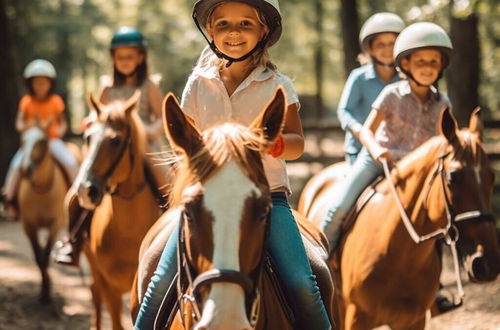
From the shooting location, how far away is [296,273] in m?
Result: 3.87

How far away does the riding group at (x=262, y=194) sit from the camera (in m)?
3.19

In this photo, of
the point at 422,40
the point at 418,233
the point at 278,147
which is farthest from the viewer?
the point at 422,40

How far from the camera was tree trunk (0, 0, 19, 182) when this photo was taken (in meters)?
20.1

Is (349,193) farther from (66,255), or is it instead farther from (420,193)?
(66,255)

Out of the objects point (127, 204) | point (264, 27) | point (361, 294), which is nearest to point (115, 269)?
point (127, 204)

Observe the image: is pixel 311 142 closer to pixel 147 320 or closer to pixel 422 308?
pixel 422 308

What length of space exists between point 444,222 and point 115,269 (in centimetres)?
288

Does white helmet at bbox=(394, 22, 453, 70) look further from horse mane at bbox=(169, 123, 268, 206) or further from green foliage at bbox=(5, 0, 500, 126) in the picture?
green foliage at bbox=(5, 0, 500, 126)

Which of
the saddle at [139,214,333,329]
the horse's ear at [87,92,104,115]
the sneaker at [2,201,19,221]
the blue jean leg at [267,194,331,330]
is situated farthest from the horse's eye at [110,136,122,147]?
the sneaker at [2,201,19,221]

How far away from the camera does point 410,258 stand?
617cm

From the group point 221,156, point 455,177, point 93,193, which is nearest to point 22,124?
point 93,193

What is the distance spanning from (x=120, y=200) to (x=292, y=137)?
373 cm

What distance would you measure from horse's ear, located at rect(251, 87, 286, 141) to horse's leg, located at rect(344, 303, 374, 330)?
3140 millimetres

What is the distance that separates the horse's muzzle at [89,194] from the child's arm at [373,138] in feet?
7.03
